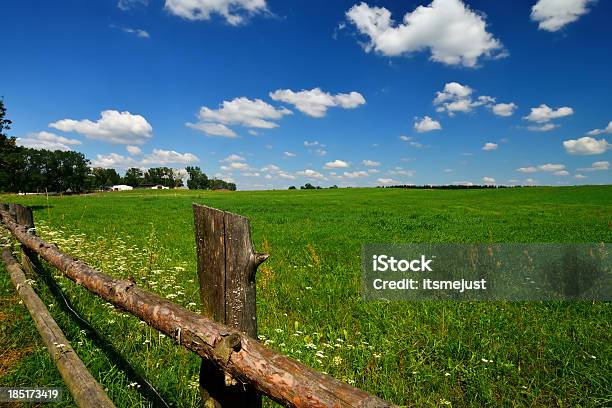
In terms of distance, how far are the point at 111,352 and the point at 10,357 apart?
3.33 ft

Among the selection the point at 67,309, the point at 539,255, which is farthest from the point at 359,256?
the point at 67,309

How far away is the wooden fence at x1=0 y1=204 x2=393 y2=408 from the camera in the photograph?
60.5 inches

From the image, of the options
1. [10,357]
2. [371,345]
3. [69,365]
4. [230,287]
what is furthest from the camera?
[371,345]

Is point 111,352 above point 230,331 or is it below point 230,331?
below

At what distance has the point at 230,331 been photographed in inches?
77.2

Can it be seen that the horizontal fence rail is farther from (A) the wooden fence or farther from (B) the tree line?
(B) the tree line

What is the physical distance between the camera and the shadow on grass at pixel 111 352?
3311mm

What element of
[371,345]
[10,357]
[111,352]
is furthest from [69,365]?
[371,345]

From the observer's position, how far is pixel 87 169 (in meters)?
135

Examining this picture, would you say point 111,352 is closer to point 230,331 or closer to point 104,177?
point 230,331

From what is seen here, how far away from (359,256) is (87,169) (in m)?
150

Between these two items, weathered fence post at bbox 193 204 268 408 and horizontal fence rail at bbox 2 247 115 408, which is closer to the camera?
weathered fence post at bbox 193 204 268 408

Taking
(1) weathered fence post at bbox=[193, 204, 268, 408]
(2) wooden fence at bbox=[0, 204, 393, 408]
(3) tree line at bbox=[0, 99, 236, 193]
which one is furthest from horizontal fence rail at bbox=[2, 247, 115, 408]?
(3) tree line at bbox=[0, 99, 236, 193]

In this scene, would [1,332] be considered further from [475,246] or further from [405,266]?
[475,246]
